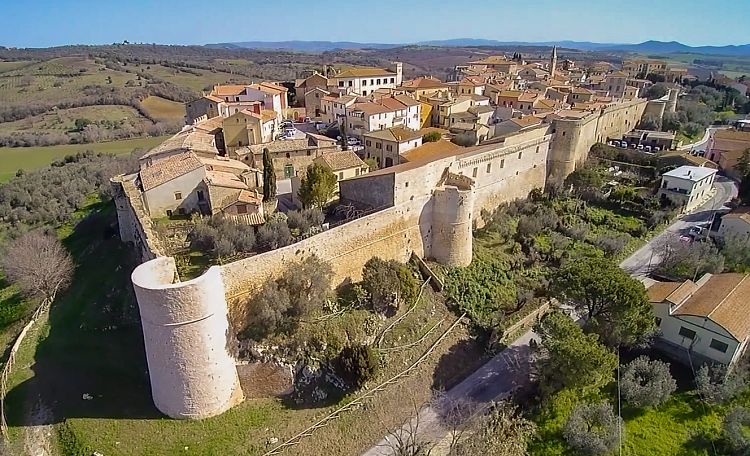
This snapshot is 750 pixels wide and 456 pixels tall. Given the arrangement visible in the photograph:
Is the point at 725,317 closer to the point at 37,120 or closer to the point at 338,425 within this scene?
the point at 338,425

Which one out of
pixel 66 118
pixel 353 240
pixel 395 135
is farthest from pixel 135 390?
pixel 66 118

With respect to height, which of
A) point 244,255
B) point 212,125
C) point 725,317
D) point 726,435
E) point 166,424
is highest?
point 212,125

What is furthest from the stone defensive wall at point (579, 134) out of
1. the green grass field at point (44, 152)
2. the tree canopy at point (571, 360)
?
the green grass field at point (44, 152)

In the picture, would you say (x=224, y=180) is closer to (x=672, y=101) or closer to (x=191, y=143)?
(x=191, y=143)

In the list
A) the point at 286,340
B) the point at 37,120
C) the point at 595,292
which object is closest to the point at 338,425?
the point at 286,340

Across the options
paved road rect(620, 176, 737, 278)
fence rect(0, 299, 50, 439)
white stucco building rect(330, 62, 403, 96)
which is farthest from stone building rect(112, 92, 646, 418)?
white stucco building rect(330, 62, 403, 96)

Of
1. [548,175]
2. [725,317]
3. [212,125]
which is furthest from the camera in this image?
[548,175]
